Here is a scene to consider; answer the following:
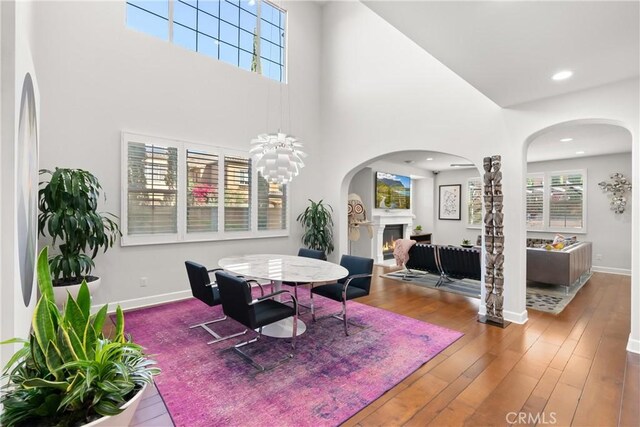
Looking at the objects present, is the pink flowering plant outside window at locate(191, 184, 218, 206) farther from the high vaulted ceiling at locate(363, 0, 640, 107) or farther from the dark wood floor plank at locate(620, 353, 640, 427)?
the dark wood floor plank at locate(620, 353, 640, 427)

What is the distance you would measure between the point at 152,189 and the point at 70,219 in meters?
1.21

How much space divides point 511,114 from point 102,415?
4.58 m

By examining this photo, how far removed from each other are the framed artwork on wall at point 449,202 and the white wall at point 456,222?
→ 93 mm

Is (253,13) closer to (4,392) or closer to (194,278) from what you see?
(194,278)

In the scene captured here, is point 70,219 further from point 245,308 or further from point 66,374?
point 66,374

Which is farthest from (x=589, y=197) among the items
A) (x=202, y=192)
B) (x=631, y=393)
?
(x=202, y=192)

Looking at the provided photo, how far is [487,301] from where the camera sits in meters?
3.82

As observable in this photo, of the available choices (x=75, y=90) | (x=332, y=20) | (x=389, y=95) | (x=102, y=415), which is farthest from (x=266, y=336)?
(x=332, y=20)

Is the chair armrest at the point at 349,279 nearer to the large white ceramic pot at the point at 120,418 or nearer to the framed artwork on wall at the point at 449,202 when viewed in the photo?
the large white ceramic pot at the point at 120,418

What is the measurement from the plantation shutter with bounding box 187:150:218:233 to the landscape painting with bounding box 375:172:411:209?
4214 millimetres

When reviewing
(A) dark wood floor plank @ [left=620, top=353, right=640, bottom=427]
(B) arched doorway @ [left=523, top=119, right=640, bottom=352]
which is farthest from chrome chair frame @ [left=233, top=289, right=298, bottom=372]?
(B) arched doorway @ [left=523, top=119, right=640, bottom=352]

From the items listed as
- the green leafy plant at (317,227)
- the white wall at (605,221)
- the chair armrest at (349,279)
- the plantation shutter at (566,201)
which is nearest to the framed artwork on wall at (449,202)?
the plantation shutter at (566,201)

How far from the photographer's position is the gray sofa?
4.96m

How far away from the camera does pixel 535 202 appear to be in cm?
798
